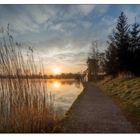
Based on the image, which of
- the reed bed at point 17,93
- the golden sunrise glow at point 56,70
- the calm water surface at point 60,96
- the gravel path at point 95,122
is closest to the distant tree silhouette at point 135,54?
the calm water surface at point 60,96

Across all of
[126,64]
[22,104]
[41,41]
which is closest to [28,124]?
[22,104]

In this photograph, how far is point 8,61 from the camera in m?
2.88

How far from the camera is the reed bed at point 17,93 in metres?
2.89

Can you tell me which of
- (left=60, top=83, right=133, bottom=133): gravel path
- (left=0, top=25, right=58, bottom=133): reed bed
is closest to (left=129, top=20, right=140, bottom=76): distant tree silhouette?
(left=60, top=83, right=133, bottom=133): gravel path

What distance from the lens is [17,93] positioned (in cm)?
292

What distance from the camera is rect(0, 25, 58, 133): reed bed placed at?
2.89 metres

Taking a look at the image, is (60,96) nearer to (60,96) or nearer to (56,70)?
(60,96)

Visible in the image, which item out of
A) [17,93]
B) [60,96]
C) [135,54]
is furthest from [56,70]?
[135,54]

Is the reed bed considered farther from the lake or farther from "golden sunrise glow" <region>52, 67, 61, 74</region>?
"golden sunrise glow" <region>52, 67, 61, 74</region>

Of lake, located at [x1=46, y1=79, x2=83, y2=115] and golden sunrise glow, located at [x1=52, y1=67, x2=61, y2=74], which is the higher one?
golden sunrise glow, located at [x1=52, y1=67, x2=61, y2=74]

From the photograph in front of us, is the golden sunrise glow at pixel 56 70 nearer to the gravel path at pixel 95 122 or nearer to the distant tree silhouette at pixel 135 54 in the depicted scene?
the gravel path at pixel 95 122

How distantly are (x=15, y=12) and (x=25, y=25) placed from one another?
0.71 feet
